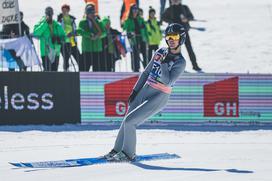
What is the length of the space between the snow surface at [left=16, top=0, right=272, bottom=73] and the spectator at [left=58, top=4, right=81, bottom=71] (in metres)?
2.53

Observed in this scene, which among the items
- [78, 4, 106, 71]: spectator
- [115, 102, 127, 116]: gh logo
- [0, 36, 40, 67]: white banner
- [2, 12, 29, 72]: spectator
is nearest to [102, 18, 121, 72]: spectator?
[78, 4, 106, 71]: spectator

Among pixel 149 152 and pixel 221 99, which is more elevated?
pixel 221 99

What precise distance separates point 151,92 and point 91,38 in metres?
5.26

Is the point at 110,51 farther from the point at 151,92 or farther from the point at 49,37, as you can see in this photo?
the point at 151,92

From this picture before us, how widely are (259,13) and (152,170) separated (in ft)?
56.5

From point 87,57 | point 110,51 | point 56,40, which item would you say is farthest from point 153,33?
point 56,40

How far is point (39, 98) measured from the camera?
1548cm

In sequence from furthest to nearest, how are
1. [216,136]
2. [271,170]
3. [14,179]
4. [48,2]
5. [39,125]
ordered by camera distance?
1. [48,2]
2. [39,125]
3. [216,136]
4. [271,170]
5. [14,179]

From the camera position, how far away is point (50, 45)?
16109 mm

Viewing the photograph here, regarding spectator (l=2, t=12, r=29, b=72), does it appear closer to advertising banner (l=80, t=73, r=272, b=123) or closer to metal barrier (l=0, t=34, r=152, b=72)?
metal barrier (l=0, t=34, r=152, b=72)

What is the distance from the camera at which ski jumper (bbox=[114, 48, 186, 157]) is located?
11.0 metres

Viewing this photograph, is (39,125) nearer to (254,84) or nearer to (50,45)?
(50,45)

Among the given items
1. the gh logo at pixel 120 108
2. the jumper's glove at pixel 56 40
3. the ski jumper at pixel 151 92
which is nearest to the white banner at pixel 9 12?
the jumper's glove at pixel 56 40

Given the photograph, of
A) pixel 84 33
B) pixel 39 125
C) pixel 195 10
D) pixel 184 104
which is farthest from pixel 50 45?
pixel 195 10
